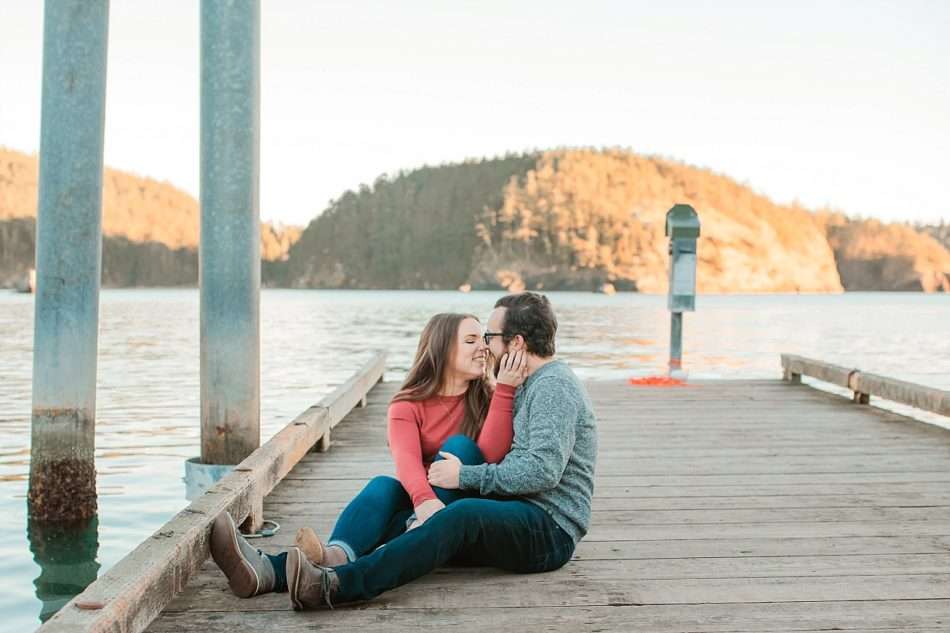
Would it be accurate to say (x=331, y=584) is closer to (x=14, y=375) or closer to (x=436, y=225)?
(x=14, y=375)

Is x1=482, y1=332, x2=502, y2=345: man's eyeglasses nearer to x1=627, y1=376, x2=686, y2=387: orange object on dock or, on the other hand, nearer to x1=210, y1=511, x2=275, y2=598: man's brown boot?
x1=210, y1=511, x2=275, y2=598: man's brown boot

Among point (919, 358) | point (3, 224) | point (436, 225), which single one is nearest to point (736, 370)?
point (919, 358)

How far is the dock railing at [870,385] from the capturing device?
7578mm

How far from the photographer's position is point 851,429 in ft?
25.1

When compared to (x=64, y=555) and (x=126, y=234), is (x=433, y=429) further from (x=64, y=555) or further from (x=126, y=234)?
(x=126, y=234)

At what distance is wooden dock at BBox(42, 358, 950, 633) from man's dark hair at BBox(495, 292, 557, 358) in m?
0.85

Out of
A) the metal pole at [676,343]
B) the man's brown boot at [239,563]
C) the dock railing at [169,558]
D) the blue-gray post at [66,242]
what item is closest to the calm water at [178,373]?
the blue-gray post at [66,242]

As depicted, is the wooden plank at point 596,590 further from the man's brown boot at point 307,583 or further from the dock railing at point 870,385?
the dock railing at point 870,385

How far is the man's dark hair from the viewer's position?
11.8ft

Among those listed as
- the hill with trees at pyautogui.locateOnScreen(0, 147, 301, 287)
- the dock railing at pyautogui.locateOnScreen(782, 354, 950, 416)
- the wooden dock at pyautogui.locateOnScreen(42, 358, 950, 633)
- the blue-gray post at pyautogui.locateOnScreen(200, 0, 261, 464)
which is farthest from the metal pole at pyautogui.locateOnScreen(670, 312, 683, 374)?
the hill with trees at pyautogui.locateOnScreen(0, 147, 301, 287)

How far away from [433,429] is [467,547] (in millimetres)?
518

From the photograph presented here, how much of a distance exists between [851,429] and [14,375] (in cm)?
1709

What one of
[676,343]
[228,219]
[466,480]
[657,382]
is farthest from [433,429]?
[676,343]

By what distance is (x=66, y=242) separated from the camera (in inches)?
253
